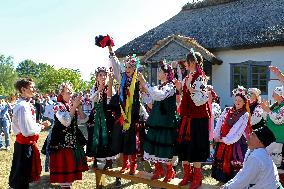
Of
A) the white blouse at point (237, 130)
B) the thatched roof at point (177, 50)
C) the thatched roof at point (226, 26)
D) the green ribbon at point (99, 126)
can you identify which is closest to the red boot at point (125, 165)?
the green ribbon at point (99, 126)

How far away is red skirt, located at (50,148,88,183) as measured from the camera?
5824mm

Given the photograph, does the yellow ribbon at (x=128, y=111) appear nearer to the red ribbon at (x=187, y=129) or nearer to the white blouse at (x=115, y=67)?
the white blouse at (x=115, y=67)

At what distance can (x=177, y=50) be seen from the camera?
636 inches

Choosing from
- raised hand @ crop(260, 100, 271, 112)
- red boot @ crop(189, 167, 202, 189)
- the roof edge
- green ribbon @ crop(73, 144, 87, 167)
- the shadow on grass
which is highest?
the roof edge

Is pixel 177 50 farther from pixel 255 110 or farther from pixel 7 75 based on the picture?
pixel 7 75

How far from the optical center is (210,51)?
16.1 m

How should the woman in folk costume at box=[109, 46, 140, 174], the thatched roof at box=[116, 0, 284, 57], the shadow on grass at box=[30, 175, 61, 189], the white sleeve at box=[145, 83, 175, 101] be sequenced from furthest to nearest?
1. the thatched roof at box=[116, 0, 284, 57]
2. the shadow on grass at box=[30, 175, 61, 189]
3. the woman in folk costume at box=[109, 46, 140, 174]
4. the white sleeve at box=[145, 83, 175, 101]

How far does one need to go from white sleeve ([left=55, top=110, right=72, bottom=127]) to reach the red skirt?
0.44 metres

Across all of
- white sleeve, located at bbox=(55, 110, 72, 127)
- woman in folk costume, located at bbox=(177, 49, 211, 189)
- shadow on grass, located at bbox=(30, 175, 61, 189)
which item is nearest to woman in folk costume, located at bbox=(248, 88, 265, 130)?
woman in folk costume, located at bbox=(177, 49, 211, 189)

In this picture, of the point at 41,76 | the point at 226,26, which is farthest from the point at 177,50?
the point at 41,76

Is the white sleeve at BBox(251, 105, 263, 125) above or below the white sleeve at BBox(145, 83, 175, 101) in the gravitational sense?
below

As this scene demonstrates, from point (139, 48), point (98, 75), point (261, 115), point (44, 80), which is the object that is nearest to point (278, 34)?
point (139, 48)

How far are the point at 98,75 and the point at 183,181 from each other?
7.04ft

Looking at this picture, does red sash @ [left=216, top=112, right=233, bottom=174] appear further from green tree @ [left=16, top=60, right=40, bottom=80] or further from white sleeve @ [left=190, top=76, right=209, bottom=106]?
green tree @ [left=16, top=60, right=40, bottom=80]
